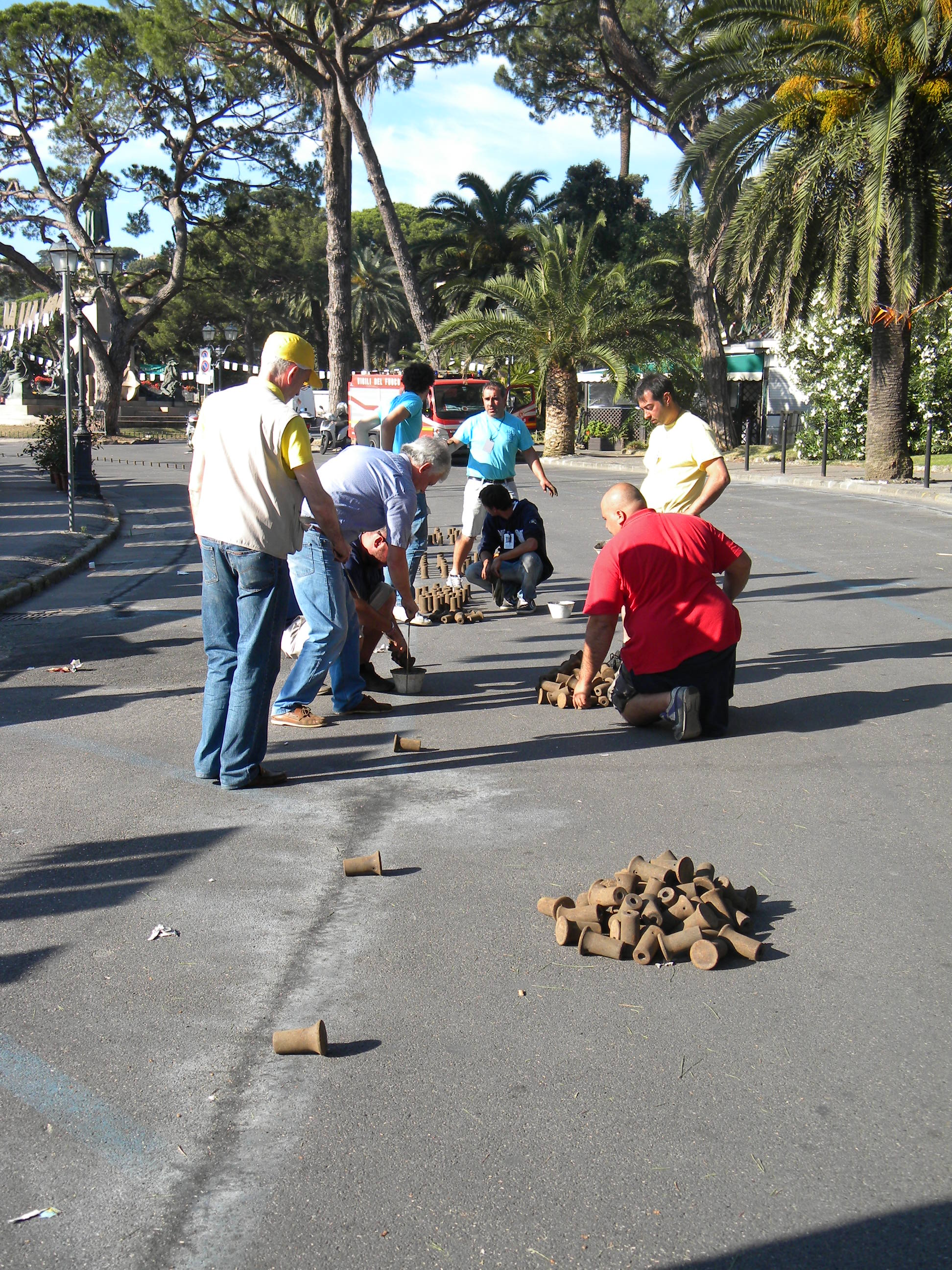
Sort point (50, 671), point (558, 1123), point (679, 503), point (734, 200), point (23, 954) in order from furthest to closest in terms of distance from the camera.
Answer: point (734, 200) → point (50, 671) → point (679, 503) → point (23, 954) → point (558, 1123)

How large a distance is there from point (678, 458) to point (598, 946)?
13.8 ft

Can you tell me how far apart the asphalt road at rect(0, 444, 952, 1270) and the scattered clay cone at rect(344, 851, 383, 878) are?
2.1 inches

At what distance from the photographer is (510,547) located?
1070cm

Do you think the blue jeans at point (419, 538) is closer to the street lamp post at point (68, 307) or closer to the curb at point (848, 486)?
the street lamp post at point (68, 307)

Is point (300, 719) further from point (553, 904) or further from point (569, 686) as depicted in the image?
point (553, 904)

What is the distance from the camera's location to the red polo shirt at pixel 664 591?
6.41m

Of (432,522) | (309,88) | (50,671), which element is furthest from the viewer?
(309,88)

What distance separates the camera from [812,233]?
848 inches

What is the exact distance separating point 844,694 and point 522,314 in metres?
28.6

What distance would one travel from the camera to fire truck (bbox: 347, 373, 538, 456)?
34.6 m

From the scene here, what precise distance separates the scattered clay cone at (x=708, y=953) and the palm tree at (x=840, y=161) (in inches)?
703

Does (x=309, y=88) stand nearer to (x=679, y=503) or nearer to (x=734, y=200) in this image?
(x=734, y=200)

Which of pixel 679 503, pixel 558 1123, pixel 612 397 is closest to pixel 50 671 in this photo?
pixel 679 503

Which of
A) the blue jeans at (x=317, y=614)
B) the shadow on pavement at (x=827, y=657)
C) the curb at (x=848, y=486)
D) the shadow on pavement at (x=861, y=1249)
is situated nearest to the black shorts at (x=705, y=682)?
the shadow on pavement at (x=827, y=657)
